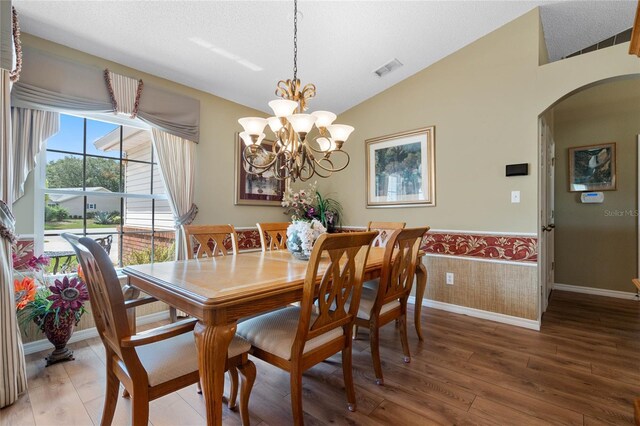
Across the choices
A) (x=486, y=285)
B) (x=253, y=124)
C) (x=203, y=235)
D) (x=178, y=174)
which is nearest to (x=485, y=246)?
(x=486, y=285)

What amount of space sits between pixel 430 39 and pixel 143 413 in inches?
142

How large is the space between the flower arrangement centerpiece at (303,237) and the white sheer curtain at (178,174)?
144 cm

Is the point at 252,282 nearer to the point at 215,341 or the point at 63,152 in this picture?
the point at 215,341

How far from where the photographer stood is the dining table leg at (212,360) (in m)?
1.14

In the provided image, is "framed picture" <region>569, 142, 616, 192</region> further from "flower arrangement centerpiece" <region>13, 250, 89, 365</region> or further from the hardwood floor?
"flower arrangement centerpiece" <region>13, 250, 89, 365</region>

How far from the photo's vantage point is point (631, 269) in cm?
→ 355

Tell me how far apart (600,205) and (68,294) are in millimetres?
5652

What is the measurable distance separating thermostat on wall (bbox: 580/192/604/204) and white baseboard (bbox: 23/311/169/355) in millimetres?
5239

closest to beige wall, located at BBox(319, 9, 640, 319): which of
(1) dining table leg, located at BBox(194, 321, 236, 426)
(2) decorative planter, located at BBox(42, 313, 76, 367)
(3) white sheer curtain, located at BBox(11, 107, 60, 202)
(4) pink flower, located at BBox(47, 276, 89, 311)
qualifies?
(1) dining table leg, located at BBox(194, 321, 236, 426)

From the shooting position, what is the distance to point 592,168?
3.76 metres

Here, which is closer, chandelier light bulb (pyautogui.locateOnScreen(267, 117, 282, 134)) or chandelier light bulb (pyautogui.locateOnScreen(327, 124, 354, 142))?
chandelier light bulb (pyautogui.locateOnScreen(267, 117, 282, 134))

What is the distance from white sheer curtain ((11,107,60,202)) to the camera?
84.3 inches

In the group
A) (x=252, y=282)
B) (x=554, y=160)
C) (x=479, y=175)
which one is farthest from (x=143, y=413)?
(x=554, y=160)

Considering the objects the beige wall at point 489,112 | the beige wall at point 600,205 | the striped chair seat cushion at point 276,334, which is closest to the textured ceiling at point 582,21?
the beige wall at point 489,112
